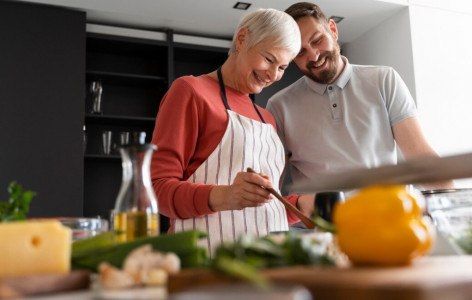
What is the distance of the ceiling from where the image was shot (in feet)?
11.1

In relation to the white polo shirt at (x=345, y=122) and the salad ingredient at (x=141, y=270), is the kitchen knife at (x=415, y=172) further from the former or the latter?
the white polo shirt at (x=345, y=122)

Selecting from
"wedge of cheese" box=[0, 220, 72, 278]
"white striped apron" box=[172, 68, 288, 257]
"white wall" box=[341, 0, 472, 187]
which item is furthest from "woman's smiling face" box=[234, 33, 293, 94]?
"white wall" box=[341, 0, 472, 187]

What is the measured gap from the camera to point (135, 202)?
796 mm

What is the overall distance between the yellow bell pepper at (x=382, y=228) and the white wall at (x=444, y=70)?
10.2ft

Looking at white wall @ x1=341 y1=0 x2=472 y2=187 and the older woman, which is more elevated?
A: white wall @ x1=341 y1=0 x2=472 y2=187

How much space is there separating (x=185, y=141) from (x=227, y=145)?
0.13 m

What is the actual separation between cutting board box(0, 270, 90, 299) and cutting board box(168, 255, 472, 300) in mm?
136

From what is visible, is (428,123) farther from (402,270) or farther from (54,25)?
(402,270)

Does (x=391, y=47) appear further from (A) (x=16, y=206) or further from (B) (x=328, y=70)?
(A) (x=16, y=206)

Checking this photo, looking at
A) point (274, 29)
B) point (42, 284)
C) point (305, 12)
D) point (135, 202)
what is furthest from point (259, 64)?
point (42, 284)

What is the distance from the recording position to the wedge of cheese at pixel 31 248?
1.91ft

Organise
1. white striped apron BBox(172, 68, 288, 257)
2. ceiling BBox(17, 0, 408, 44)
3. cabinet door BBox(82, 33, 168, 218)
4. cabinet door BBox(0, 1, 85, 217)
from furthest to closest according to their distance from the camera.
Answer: cabinet door BBox(82, 33, 168, 218)
ceiling BBox(17, 0, 408, 44)
cabinet door BBox(0, 1, 85, 217)
white striped apron BBox(172, 68, 288, 257)

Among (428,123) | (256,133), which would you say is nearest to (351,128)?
(256,133)

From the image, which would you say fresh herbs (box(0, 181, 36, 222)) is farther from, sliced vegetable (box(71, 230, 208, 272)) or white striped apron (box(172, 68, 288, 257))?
white striped apron (box(172, 68, 288, 257))
